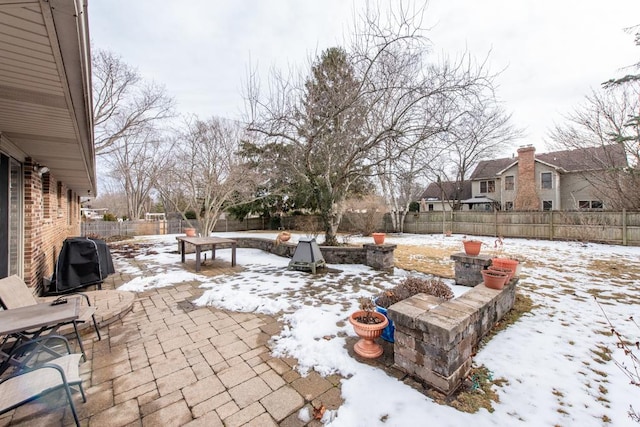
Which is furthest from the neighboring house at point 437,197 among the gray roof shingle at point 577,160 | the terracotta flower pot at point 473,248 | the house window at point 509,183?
the terracotta flower pot at point 473,248

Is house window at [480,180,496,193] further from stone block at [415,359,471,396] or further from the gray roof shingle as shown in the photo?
stone block at [415,359,471,396]

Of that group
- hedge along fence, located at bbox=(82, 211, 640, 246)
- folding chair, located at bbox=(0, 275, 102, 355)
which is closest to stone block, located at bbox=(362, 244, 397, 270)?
hedge along fence, located at bbox=(82, 211, 640, 246)

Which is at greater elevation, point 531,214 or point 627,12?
point 627,12

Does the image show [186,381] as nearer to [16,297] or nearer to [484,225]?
[16,297]

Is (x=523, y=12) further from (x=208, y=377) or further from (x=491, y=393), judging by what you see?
(x=208, y=377)

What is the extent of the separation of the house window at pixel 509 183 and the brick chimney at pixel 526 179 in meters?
0.74

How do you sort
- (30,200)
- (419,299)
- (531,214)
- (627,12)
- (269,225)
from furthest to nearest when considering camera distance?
(269,225) < (531,214) < (627,12) < (30,200) < (419,299)

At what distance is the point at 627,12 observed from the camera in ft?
17.1

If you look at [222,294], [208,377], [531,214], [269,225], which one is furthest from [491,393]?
[269,225]

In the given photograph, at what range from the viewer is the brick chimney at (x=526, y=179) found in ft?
58.0

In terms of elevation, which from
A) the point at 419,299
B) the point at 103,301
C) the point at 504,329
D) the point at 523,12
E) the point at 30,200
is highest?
the point at 523,12

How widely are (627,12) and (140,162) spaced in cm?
2264

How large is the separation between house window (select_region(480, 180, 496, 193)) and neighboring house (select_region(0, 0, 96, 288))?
2465 cm

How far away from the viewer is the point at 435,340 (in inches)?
85.7
